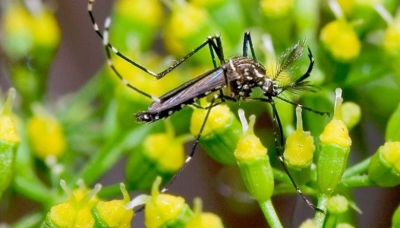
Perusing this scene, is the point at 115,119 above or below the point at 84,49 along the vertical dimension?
below

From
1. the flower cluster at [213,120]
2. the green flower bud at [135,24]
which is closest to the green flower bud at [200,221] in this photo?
the flower cluster at [213,120]

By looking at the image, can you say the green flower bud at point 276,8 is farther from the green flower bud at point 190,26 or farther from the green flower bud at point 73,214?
the green flower bud at point 73,214

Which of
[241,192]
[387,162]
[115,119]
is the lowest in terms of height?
[387,162]

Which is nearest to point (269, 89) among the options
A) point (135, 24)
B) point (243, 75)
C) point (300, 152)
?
point (243, 75)

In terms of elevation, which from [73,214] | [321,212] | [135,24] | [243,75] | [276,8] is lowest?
[321,212]

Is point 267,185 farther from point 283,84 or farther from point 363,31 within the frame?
point 363,31

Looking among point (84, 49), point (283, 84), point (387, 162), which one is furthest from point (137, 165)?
point (84, 49)

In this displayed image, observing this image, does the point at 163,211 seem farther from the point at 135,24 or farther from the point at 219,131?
the point at 135,24
